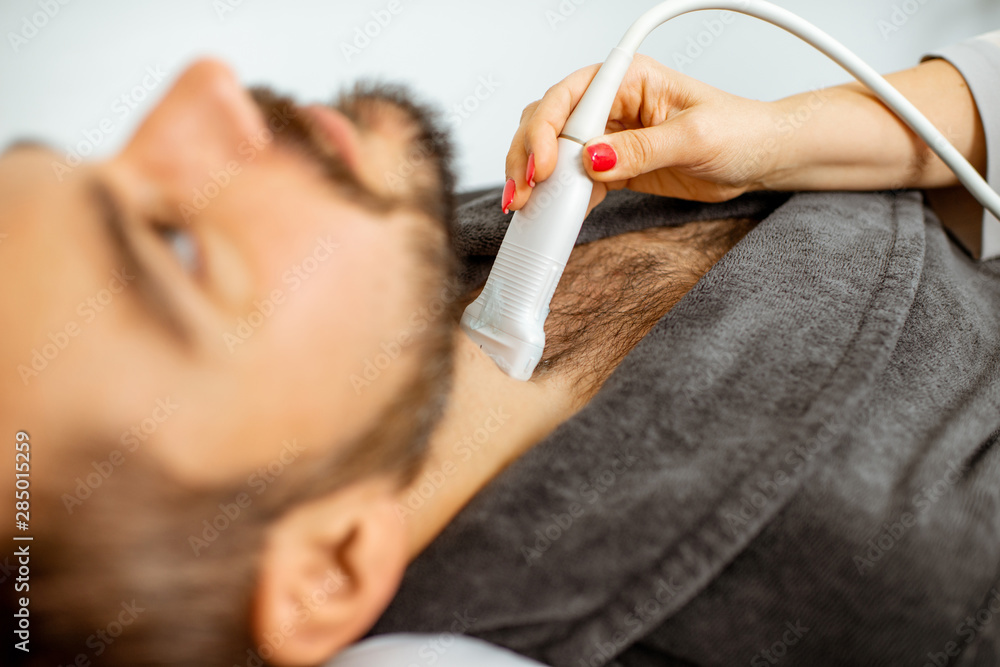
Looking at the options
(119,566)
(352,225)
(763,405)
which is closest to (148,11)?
(352,225)

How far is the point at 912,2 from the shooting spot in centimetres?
127

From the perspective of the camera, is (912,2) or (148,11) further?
(912,2)

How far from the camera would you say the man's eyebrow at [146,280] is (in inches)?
15.3

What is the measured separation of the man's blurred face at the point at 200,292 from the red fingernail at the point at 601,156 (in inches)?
7.7

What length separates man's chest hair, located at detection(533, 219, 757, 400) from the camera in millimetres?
613

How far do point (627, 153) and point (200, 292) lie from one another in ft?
1.25

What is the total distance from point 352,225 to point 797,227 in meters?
0.47

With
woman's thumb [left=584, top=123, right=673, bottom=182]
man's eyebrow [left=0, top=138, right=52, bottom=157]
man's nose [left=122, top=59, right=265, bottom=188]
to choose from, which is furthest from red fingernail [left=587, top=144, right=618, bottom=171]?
man's eyebrow [left=0, top=138, right=52, bottom=157]

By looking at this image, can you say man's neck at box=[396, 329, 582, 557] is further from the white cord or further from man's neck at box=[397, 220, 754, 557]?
the white cord

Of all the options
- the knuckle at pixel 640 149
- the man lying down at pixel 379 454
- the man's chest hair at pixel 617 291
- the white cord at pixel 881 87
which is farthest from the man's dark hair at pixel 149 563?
the white cord at pixel 881 87

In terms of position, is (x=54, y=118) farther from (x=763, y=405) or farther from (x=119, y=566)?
(x=763, y=405)

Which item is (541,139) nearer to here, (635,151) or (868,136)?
(635,151)

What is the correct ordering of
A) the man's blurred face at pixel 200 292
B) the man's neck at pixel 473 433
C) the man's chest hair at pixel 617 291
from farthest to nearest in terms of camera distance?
the man's chest hair at pixel 617 291 → the man's neck at pixel 473 433 → the man's blurred face at pixel 200 292

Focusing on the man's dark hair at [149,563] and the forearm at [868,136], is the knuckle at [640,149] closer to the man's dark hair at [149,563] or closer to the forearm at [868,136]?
the forearm at [868,136]
